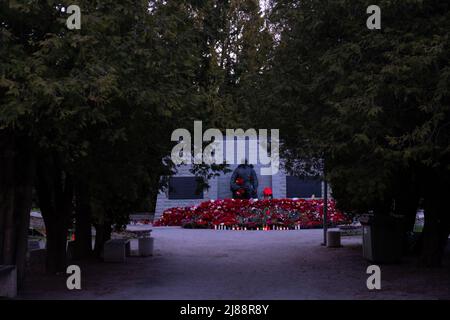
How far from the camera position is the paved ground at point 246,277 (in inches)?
421

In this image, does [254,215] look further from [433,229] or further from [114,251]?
[433,229]

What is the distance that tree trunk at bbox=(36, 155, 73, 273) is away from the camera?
13445mm

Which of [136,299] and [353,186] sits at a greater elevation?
[353,186]

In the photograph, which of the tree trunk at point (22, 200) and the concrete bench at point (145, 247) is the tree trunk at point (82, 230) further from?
the tree trunk at point (22, 200)

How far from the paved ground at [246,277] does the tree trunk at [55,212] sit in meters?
0.64

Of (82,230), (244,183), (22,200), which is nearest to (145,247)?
(82,230)

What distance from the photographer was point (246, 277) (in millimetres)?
13000

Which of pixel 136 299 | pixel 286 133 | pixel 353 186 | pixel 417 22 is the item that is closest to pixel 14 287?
pixel 136 299

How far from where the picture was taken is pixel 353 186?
10758 millimetres

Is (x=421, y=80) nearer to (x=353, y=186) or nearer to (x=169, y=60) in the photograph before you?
(x=353, y=186)

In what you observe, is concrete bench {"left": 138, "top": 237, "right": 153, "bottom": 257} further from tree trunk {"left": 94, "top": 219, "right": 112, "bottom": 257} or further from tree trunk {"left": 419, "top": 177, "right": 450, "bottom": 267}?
tree trunk {"left": 419, "top": 177, "right": 450, "bottom": 267}

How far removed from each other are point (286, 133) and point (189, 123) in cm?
266

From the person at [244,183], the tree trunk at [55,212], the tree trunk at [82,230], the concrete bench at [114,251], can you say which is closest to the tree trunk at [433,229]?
the concrete bench at [114,251]

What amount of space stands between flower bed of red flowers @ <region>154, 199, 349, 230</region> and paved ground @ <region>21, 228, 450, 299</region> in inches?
409
